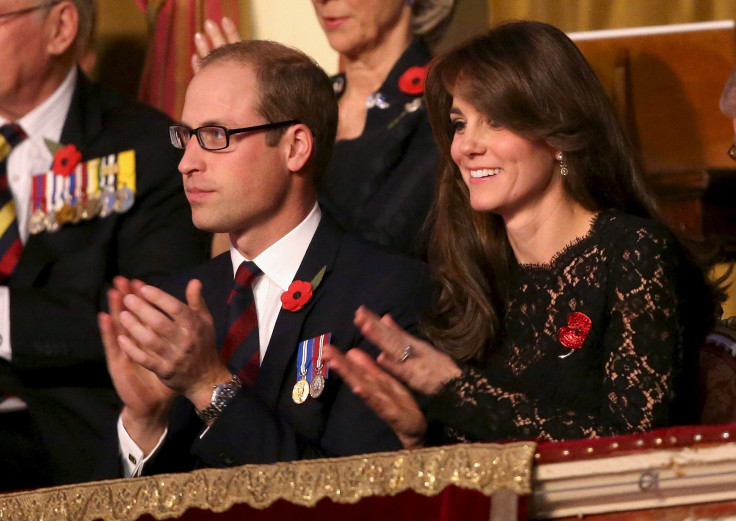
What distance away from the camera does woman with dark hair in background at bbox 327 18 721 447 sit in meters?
1.97

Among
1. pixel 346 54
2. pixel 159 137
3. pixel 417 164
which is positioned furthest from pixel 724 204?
pixel 159 137

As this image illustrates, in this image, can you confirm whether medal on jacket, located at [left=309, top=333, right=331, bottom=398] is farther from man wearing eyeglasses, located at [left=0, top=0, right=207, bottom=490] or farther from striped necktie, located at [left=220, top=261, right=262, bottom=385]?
man wearing eyeglasses, located at [left=0, top=0, right=207, bottom=490]

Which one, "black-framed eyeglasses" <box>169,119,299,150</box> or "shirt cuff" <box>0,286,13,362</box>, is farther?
"shirt cuff" <box>0,286,13,362</box>

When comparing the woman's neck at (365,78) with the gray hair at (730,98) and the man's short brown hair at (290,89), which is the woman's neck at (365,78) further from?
the gray hair at (730,98)

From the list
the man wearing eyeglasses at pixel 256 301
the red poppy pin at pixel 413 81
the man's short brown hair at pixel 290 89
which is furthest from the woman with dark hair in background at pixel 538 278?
the red poppy pin at pixel 413 81

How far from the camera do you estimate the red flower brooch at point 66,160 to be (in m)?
3.16

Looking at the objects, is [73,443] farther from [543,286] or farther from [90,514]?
[543,286]

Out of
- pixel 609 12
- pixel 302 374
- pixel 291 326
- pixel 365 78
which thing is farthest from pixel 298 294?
pixel 609 12

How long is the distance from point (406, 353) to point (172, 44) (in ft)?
6.50

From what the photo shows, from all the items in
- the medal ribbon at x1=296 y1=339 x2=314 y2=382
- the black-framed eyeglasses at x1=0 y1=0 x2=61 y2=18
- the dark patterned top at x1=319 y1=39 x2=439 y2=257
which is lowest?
the medal ribbon at x1=296 y1=339 x2=314 y2=382

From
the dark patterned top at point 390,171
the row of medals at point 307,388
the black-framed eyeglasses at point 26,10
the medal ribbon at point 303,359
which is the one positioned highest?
the black-framed eyeglasses at point 26,10

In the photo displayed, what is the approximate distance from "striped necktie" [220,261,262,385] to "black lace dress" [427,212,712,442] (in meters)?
0.43

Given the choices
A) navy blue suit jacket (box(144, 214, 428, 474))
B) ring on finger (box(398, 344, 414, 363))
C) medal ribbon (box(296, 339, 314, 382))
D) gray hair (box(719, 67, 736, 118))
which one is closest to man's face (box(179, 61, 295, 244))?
navy blue suit jacket (box(144, 214, 428, 474))

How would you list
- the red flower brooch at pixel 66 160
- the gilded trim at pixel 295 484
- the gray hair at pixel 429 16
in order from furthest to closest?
the gray hair at pixel 429 16
the red flower brooch at pixel 66 160
the gilded trim at pixel 295 484
